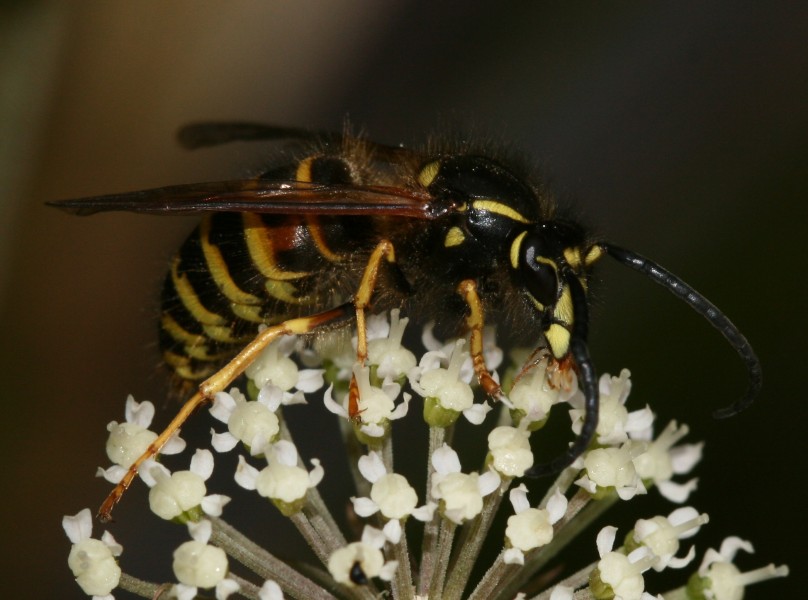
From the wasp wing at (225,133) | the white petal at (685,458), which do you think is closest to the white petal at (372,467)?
the white petal at (685,458)

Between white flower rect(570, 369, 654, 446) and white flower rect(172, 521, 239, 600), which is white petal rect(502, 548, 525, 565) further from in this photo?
white flower rect(172, 521, 239, 600)

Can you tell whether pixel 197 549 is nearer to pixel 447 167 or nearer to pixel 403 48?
pixel 447 167

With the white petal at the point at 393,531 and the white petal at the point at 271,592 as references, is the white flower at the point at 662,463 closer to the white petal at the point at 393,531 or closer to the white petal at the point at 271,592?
the white petal at the point at 393,531

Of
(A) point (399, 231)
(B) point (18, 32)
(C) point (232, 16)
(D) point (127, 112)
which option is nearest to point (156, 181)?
(D) point (127, 112)

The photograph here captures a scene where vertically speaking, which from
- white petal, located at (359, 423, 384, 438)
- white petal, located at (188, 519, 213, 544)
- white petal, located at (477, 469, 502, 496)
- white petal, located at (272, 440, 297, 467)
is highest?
white petal, located at (359, 423, 384, 438)

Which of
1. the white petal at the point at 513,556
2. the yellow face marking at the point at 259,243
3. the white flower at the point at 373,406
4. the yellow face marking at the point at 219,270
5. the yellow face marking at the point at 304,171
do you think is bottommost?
the white petal at the point at 513,556

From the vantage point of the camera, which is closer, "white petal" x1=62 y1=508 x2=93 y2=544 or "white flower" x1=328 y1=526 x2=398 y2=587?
"white flower" x1=328 y1=526 x2=398 y2=587

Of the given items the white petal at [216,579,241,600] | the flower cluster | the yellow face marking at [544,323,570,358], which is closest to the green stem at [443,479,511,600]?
the flower cluster

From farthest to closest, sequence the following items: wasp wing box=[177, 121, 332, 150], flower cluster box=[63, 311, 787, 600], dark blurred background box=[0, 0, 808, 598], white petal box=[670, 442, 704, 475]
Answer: dark blurred background box=[0, 0, 808, 598] < wasp wing box=[177, 121, 332, 150] < white petal box=[670, 442, 704, 475] < flower cluster box=[63, 311, 787, 600]
